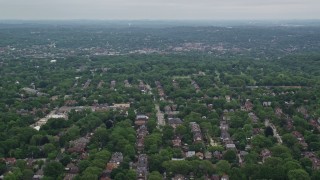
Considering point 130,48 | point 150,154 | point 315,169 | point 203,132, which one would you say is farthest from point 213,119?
point 130,48

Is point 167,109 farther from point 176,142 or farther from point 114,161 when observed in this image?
point 114,161

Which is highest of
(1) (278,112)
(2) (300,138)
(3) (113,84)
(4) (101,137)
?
(4) (101,137)

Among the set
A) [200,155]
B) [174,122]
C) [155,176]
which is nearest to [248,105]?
[174,122]

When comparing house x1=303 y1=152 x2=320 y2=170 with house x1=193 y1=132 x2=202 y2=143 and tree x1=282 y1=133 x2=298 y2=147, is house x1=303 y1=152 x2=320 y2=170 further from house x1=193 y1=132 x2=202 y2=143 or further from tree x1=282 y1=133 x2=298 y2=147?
house x1=193 y1=132 x2=202 y2=143

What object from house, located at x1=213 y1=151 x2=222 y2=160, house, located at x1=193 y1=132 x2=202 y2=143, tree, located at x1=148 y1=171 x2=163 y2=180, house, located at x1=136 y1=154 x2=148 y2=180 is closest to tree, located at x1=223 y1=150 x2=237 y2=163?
house, located at x1=213 y1=151 x2=222 y2=160

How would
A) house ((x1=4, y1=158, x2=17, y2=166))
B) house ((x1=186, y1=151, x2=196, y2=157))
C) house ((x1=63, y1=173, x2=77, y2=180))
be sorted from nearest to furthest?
1. house ((x1=63, y1=173, x2=77, y2=180))
2. house ((x1=4, y1=158, x2=17, y2=166))
3. house ((x1=186, y1=151, x2=196, y2=157))

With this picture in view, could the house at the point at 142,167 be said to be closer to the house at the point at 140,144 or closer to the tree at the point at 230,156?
the house at the point at 140,144
